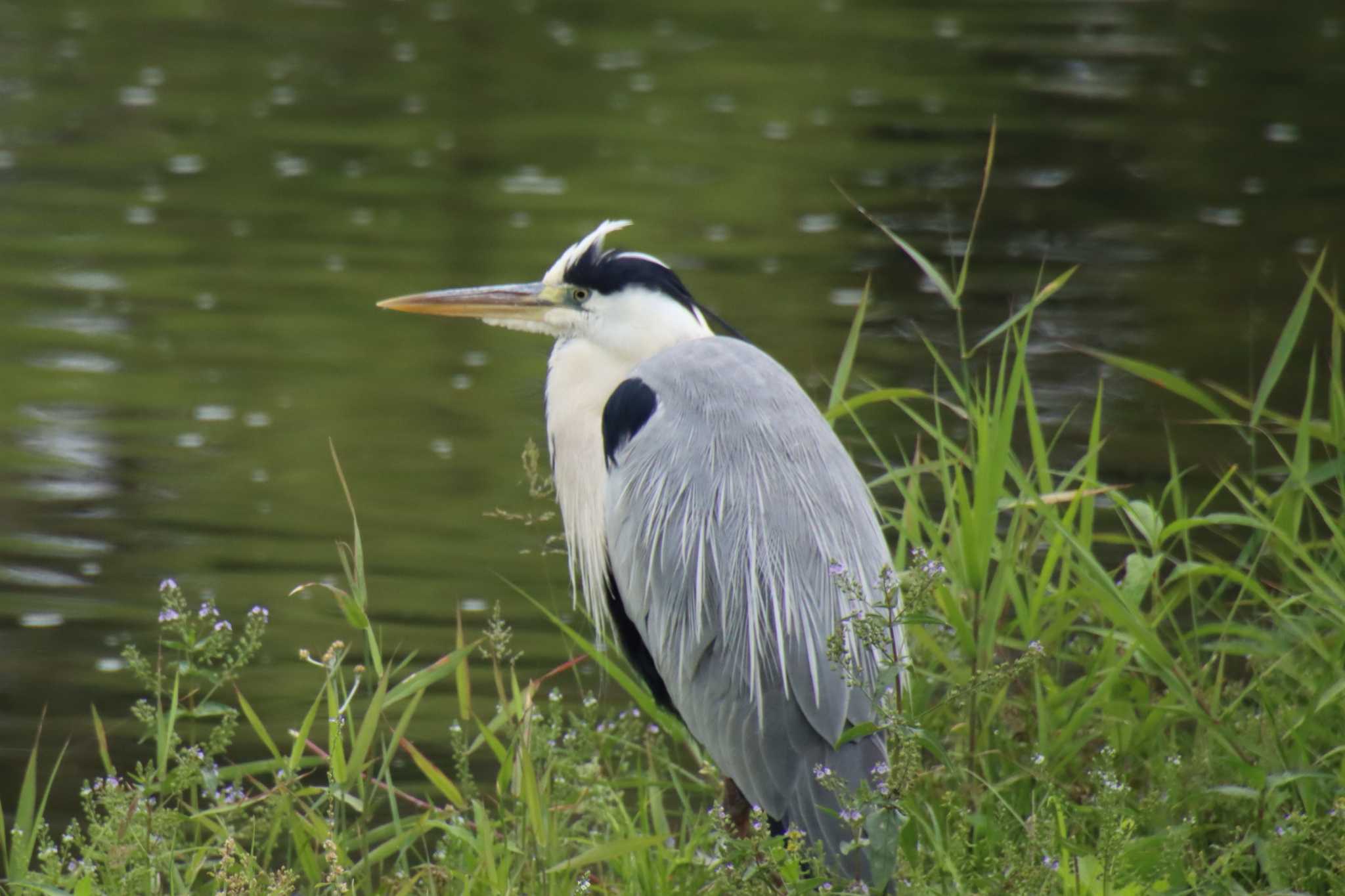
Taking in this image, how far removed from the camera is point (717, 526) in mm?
3324

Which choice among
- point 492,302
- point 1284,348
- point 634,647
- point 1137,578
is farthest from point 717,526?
point 1284,348

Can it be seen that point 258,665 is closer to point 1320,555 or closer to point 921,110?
point 1320,555

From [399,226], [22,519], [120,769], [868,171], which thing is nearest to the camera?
[120,769]

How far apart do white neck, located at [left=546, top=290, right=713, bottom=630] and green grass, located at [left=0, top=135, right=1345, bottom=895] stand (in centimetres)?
33

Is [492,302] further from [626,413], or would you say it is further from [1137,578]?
[1137,578]

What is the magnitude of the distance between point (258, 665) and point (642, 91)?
8.53 meters

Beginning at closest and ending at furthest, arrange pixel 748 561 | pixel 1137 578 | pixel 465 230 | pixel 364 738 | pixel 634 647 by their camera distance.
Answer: pixel 364 738 < pixel 748 561 < pixel 1137 578 < pixel 634 647 < pixel 465 230

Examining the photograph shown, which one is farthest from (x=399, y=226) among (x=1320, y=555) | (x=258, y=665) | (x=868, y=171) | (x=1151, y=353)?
(x=1320, y=555)

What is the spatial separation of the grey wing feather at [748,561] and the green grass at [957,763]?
0.46 ft

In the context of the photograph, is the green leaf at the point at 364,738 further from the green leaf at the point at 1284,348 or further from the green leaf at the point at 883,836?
the green leaf at the point at 1284,348

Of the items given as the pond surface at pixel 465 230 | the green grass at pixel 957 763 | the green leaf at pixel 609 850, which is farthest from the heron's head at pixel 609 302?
the pond surface at pixel 465 230

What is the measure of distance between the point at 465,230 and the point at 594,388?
18.9 ft

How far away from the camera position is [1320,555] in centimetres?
409

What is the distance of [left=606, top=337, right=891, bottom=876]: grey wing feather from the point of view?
3141 millimetres
